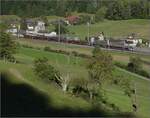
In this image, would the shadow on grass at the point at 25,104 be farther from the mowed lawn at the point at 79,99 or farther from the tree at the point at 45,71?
the tree at the point at 45,71

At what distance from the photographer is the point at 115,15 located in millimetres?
86562

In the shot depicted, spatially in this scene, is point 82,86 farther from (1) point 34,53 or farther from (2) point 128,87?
(1) point 34,53

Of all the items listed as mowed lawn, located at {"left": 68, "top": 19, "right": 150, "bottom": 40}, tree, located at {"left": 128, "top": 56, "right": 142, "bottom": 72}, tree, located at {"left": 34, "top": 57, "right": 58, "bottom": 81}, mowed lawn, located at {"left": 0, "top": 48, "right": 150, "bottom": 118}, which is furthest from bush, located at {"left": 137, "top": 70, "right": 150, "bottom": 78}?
mowed lawn, located at {"left": 68, "top": 19, "right": 150, "bottom": 40}

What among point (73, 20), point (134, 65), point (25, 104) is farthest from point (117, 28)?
point (25, 104)

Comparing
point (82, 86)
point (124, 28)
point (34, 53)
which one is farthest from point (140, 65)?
point (124, 28)

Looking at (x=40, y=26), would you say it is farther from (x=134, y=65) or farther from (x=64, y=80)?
(x=64, y=80)

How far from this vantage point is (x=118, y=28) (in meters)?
77.9

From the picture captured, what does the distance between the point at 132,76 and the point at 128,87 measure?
25.6 ft

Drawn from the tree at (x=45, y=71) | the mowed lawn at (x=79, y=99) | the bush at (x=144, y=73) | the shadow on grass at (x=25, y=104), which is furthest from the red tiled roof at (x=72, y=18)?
the shadow on grass at (x=25, y=104)

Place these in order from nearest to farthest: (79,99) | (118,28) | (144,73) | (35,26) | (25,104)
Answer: (25,104)
(79,99)
(144,73)
(118,28)
(35,26)

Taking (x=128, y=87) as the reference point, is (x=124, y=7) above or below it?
above

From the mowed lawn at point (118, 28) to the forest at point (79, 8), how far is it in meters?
2.97

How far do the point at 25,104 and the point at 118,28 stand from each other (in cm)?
6402

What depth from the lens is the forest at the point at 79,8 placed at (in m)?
84.7
